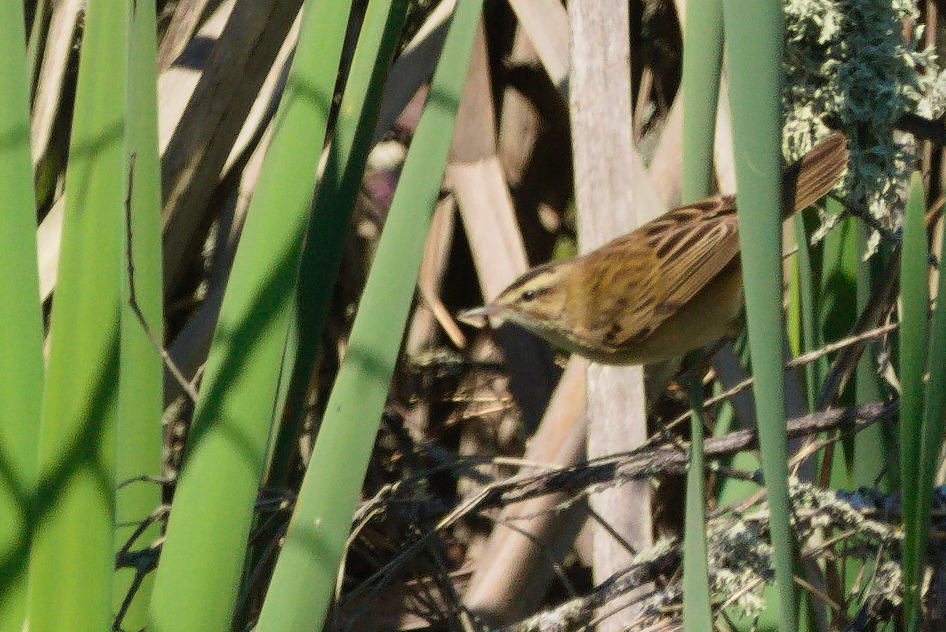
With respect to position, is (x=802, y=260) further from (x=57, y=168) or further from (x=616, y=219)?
(x=57, y=168)

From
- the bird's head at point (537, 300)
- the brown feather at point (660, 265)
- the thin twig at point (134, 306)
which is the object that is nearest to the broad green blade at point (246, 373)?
the thin twig at point (134, 306)

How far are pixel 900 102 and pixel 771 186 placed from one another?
2.90 ft

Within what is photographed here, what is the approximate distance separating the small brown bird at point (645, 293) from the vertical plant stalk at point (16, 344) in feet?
3.66

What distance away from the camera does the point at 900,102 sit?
1628 mm

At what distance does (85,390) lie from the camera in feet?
3.59

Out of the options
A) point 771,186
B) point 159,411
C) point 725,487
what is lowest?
point 725,487

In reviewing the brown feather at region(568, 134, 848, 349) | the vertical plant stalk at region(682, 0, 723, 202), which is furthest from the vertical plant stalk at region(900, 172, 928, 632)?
the brown feather at region(568, 134, 848, 349)

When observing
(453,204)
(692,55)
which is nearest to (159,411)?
(692,55)

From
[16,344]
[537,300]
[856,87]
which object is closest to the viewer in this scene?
[16,344]

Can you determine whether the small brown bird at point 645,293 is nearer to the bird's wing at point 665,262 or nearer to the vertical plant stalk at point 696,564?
the bird's wing at point 665,262

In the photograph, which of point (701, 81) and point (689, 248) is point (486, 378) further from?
point (701, 81)

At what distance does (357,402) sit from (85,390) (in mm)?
304

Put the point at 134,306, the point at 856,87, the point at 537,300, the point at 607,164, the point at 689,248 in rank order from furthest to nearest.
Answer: the point at 537,300 < the point at 689,248 < the point at 607,164 < the point at 856,87 < the point at 134,306

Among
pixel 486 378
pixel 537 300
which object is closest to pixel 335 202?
pixel 537 300
